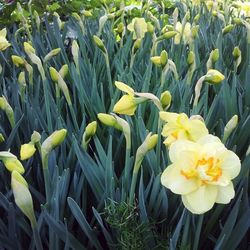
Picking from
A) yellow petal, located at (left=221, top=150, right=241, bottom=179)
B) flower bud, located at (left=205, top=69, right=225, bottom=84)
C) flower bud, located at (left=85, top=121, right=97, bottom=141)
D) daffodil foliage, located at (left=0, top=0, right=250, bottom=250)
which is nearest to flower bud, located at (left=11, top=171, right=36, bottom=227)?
daffodil foliage, located at (left=0, top=0, right=250, bottom=250)

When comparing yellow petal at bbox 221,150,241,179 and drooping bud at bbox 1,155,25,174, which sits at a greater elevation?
drooping bud at bbox 1,155,25,174

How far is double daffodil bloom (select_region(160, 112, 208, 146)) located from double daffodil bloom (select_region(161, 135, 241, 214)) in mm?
49

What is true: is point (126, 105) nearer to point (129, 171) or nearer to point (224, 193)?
point (129, 171)

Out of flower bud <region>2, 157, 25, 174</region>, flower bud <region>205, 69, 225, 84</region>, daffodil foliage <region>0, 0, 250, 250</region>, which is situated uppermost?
flower bud <region>2, 157, 25, 174</region>

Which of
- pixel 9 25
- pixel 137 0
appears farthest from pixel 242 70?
pixel 137 0

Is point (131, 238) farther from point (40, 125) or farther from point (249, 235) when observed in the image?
point (40, 125)

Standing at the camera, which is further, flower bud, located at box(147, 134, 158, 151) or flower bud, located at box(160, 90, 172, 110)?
flower bud, located at box(160, 90, 172, 110)

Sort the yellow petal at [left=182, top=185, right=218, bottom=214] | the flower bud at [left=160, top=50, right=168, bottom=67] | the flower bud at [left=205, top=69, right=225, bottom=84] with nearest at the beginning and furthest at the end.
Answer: the yellow petal at [left=182, top=185, right=218, bottom=214]
the flower bud at [left=205, top=69, right=225, bottom=84]
the flower bud at [left=160, top=50, right=168, bottom=67]

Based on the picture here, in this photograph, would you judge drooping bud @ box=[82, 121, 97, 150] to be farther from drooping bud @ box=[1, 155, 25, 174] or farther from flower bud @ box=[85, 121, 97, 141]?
drooping bud @ box=[1, 155, 25, 174]

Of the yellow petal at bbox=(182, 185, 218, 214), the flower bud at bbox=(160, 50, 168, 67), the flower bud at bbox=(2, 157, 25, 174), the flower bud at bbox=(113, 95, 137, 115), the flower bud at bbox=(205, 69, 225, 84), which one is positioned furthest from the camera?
the flower bud at bbox=(160, 50, 168, 67)

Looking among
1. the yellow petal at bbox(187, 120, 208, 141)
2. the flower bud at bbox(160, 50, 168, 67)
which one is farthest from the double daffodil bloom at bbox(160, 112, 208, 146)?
the flower bud at bbox(160, 50, 168, 67)

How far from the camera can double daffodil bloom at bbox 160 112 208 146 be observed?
0.79 meters

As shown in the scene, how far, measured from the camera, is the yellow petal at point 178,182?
0.72 meters

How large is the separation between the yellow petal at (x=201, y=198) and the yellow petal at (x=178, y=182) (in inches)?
0.4
